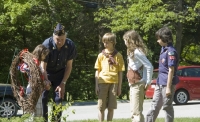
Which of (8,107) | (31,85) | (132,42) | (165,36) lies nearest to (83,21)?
(8,107)

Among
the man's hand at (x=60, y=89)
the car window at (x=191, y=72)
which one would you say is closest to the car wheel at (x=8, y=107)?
the man's hand at (x=60, y=89)

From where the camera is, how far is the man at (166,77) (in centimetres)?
819

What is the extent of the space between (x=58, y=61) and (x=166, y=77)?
1745 mm

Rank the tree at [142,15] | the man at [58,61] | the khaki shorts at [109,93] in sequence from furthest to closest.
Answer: the tree at [142,15], the khaki shorts at [109,93], the man at [58,61]

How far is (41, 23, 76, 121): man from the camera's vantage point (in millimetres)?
8039

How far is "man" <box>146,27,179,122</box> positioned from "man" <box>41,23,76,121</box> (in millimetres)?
1451

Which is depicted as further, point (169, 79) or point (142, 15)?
point (142, 15)

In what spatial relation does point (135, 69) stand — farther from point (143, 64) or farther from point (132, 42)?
point (132, 42)

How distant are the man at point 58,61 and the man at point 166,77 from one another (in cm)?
145

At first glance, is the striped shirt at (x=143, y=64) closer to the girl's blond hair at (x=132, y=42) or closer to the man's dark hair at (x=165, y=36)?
the girl's blond hair at (x=132, y=42)

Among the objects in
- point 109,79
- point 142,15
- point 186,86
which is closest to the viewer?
point 109,79

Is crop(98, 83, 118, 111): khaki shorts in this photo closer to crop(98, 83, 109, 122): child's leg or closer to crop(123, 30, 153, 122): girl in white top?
crop(98, 83, 109, 122): child's leg

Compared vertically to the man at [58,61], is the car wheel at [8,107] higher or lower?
lower

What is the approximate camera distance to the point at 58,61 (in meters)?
8.24
